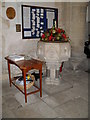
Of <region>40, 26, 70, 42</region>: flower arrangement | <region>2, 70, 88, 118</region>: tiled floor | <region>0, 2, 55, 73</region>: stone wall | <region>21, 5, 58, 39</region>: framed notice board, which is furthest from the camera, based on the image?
<region>21, 5, 58, 39</region>: framed notice board

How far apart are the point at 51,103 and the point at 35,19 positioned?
268cm

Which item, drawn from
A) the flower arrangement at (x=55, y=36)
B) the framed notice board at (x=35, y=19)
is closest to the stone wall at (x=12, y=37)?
the framed notice board at (x=35, y=19)

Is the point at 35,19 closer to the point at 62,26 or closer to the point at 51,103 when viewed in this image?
the point at 62,26

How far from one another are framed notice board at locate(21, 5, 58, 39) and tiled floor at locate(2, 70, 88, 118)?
1.71m

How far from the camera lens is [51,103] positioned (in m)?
2.55

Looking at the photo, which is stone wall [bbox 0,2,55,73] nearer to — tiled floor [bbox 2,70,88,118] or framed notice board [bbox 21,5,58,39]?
framed notice board [bbox 21,5,58,39]

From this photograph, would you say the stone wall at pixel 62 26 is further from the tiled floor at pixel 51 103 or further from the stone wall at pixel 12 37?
the tiled floor at pixel 51 103

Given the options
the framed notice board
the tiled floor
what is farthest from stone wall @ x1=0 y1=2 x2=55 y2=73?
the tiled floor

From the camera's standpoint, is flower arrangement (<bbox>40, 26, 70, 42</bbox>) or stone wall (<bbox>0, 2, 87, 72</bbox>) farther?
stone wall (<bbox>0, 2, 87, 72</bbox>)

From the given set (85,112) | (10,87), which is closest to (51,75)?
(10,87)

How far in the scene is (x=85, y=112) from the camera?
2.29m

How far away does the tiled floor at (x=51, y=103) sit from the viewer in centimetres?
222

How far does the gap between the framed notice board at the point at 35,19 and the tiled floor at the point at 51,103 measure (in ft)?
5.61

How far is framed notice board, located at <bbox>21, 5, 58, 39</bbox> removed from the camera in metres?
4.04
